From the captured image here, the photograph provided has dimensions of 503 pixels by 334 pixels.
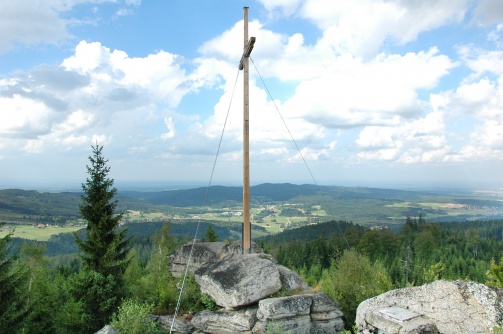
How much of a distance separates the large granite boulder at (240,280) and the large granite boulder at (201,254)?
251cm

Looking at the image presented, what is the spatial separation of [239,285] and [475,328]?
7.28m

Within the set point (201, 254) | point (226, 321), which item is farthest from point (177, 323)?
point (201, 254)

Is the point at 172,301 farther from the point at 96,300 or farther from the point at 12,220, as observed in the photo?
the point at 12,220

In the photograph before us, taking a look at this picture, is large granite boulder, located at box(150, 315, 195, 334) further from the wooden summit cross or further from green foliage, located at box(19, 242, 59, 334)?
green foliage, located at box(19, 242, 59, 334)

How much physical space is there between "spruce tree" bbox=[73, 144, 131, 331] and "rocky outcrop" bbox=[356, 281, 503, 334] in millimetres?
13238

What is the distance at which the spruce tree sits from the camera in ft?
55.3

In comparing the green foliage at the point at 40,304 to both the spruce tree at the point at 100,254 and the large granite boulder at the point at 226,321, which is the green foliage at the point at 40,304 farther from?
the large granite boulder at the point at 226,321

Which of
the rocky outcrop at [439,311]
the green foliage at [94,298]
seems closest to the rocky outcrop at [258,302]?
the rocky outcrop at [439,311]

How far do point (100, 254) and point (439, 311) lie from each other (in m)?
16.1

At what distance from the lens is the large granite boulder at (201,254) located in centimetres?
1675

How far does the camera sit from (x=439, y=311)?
8.83m

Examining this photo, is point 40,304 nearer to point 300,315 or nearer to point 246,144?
point 246,144

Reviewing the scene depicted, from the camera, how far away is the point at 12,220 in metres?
184

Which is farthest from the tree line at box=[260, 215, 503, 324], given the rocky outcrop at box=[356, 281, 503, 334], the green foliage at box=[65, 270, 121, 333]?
the rocky outcrop at box=[356, 281, 503, 334]
